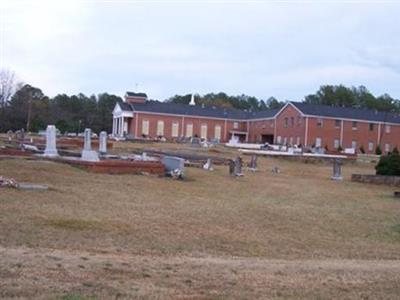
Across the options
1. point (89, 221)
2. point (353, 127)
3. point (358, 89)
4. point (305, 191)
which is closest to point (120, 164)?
point (305, 191)

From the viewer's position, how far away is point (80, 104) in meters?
129

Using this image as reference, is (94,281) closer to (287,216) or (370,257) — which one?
(370,257)

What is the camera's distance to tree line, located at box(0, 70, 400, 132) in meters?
102

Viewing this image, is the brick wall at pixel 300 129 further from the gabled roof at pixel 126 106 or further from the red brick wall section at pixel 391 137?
the gabled roof at pixel 126 106

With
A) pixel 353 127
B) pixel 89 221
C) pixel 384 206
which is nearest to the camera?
pixel 89 221

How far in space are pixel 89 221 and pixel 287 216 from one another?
529 cm

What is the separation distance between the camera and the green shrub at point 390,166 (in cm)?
3075

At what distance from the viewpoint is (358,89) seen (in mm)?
145000

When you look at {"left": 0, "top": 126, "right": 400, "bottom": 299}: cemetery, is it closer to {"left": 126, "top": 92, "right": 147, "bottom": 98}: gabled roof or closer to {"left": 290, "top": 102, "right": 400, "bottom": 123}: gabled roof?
{"left": 290, "top": 102, "right": 400, "bottom": 123}: gabled roof

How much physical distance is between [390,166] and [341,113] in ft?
195

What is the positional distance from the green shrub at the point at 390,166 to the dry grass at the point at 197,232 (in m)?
9.31

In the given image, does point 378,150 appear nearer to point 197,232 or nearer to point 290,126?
point 290,126

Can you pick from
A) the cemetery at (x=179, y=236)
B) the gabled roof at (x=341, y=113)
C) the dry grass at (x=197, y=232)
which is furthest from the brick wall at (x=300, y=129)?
the dry grass at (x=197, y=232)

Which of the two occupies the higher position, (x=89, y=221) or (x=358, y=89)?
(x=358, y=89)
